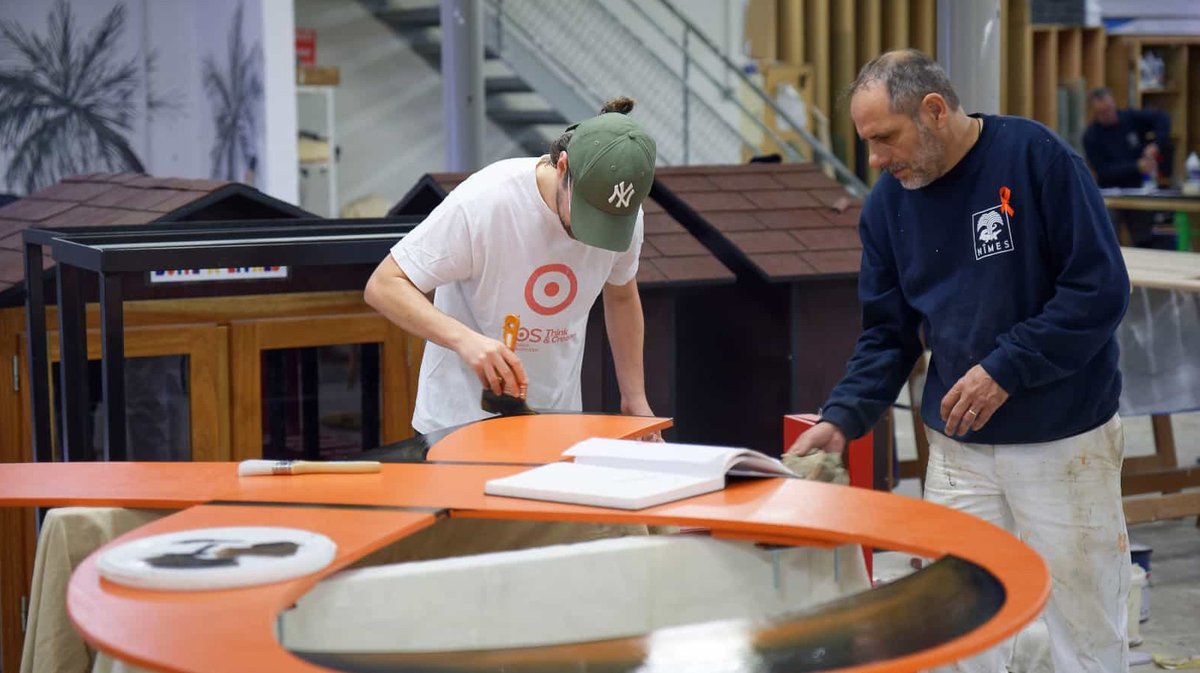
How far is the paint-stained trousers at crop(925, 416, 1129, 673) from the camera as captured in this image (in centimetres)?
298

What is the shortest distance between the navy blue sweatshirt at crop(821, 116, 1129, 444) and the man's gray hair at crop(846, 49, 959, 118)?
0.55 ft

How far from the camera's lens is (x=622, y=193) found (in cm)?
285

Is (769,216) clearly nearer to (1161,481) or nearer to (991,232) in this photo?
→ (1161,481)

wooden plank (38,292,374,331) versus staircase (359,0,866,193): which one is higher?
staircase (359,0,866,193)

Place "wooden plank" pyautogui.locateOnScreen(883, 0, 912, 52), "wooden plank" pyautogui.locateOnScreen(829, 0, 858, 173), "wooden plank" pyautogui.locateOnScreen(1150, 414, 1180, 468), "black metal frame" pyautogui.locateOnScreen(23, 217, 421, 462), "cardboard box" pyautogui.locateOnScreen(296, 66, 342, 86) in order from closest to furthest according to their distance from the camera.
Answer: "black metal frame" pyautogui.locateOnScreen(23, 217, 421, 462) → "wooden plank" pyautogui.locateOnScreen(1150, 414, 1180, 468) → "cardboard box" pyautogui.locateOnScreen(296, 66, 342, 86) → "wooden plank" pyautogui.locateOnScreen(829, 0, 858, 173) → "wooden plank" pyautogui.locateOnScreen(883, 0, 912, 52)

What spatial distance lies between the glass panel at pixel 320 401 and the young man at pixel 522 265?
1.26 m

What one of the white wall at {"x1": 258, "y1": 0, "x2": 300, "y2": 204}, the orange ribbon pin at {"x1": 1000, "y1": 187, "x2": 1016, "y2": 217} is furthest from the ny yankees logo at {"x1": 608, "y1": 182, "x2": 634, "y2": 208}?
the white wall at {"x1": 258, "y1": 0, "x2": 300, "y2": 204}

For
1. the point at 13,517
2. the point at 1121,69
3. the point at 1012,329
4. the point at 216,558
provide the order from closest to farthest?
the point at 216,558 < the point at 1012,329 < the point at 13,517 < the point at 1121,69

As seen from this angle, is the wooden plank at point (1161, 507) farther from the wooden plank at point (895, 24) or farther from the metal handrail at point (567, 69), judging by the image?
the wooden plank at point (895, 24)

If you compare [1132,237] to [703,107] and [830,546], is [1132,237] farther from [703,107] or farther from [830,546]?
[830,546]

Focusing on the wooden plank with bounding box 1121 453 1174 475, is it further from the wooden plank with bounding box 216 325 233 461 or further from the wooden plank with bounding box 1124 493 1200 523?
the wooden plank with bounding box 216 325 233 461

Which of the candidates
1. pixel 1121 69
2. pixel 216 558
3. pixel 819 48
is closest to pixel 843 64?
pixel 819 48

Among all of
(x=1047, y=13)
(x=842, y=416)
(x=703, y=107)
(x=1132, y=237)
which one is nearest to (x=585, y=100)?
(x=703, y=107)

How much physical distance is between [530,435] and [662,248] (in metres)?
2.41
